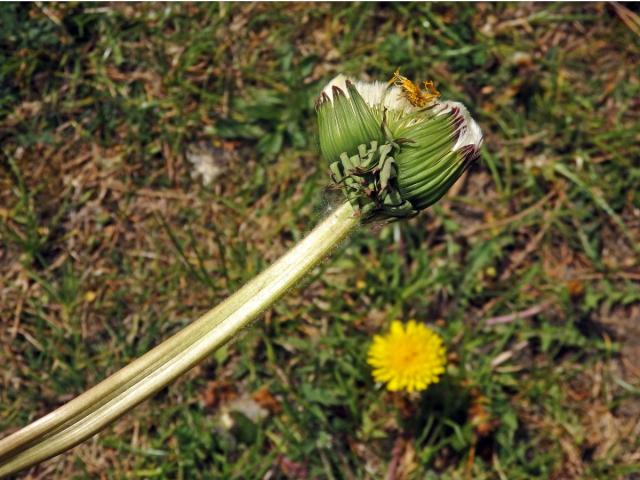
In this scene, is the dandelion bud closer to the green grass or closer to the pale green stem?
the pale green stem

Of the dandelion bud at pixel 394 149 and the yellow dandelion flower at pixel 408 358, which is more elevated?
the dandelion bud at pixel 394 149

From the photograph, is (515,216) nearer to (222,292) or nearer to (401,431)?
(401,431)

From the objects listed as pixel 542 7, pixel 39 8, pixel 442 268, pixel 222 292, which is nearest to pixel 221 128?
pixel 222 292

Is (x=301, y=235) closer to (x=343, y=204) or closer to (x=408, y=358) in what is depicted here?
(x=408, y=358)

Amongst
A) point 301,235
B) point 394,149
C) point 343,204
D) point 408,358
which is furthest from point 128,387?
point 301,235

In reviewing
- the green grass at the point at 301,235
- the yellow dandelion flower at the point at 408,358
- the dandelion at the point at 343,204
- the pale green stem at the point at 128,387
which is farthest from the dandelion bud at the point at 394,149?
the green grass at the point at 301,235

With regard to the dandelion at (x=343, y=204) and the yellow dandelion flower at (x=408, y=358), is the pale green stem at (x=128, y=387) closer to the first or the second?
the dandelion at (x=343, y=204)
